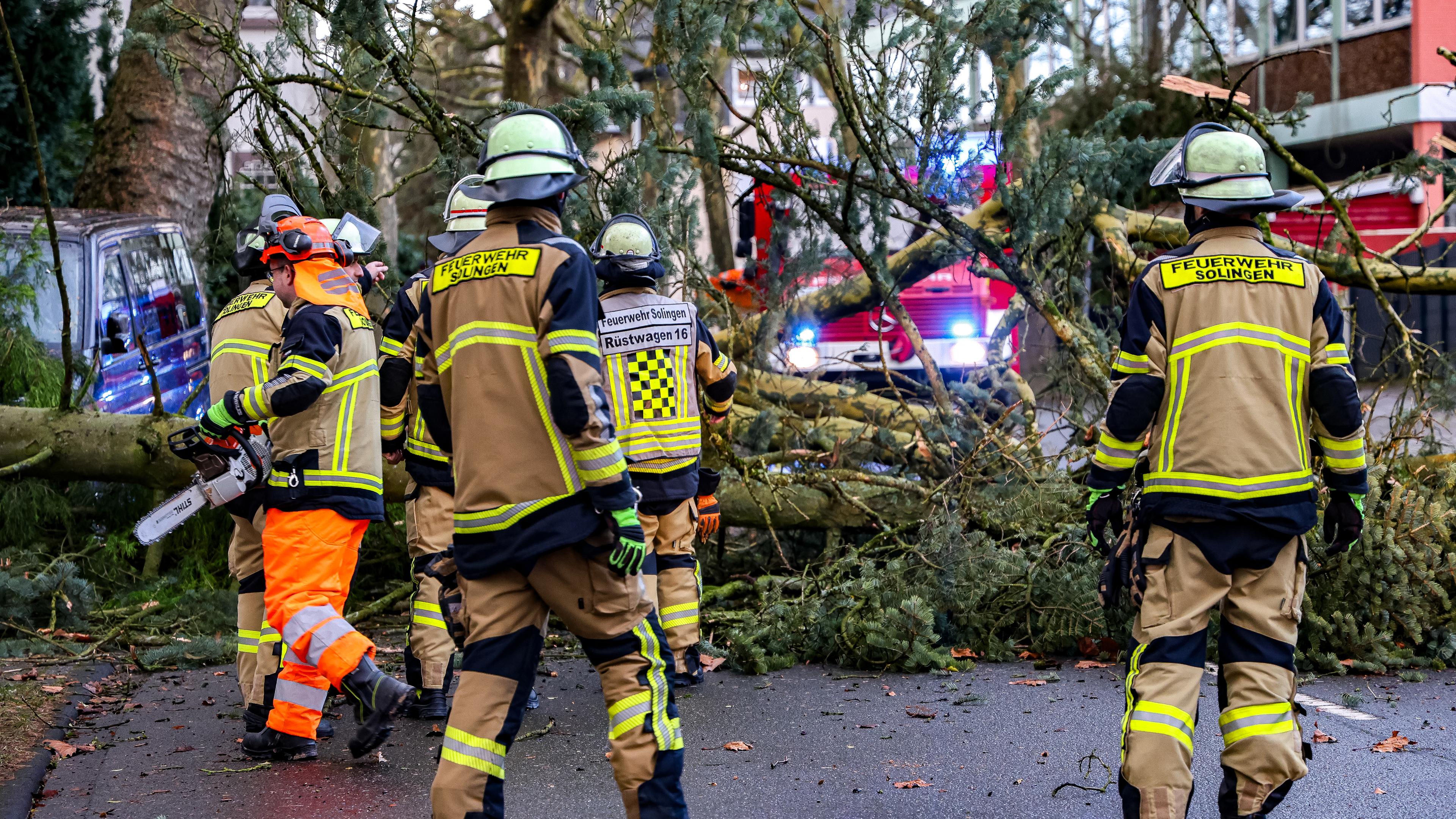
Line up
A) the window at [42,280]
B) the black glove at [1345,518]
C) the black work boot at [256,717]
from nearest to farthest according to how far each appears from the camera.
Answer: the black glove at [1345,518] < the black work boot at [256,717] < the window at [42,280]

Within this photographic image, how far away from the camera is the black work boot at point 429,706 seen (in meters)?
5.25

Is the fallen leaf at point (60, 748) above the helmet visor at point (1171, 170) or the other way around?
the other way around

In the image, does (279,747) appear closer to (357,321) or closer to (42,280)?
(357,321)

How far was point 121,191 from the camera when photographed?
10.3 m

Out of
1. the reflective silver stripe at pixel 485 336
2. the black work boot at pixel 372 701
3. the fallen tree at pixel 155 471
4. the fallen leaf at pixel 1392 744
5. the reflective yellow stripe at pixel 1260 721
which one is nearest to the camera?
the reflective silver stripe at pixel 485 336

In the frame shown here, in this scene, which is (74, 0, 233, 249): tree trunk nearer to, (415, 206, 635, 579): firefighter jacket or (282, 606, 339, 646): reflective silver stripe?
(282, 606, 339, 646): reflective silver stripe

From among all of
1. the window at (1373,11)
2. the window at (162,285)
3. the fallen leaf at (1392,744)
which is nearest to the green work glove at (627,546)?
the fallen leaf at (1392,744)

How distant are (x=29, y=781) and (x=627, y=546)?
2.44 m

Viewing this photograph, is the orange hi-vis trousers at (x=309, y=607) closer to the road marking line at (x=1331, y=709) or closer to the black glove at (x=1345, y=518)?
the black glove at (x=1345, y=518)

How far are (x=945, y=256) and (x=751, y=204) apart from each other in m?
1.41

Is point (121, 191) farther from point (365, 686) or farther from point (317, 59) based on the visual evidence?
point (365, 686)

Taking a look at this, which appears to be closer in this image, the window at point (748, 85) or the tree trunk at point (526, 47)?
the window at point (748, 85)

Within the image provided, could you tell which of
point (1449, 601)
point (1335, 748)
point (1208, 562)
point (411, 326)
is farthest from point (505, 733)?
point (1449, 601)

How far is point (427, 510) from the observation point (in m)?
5.21
